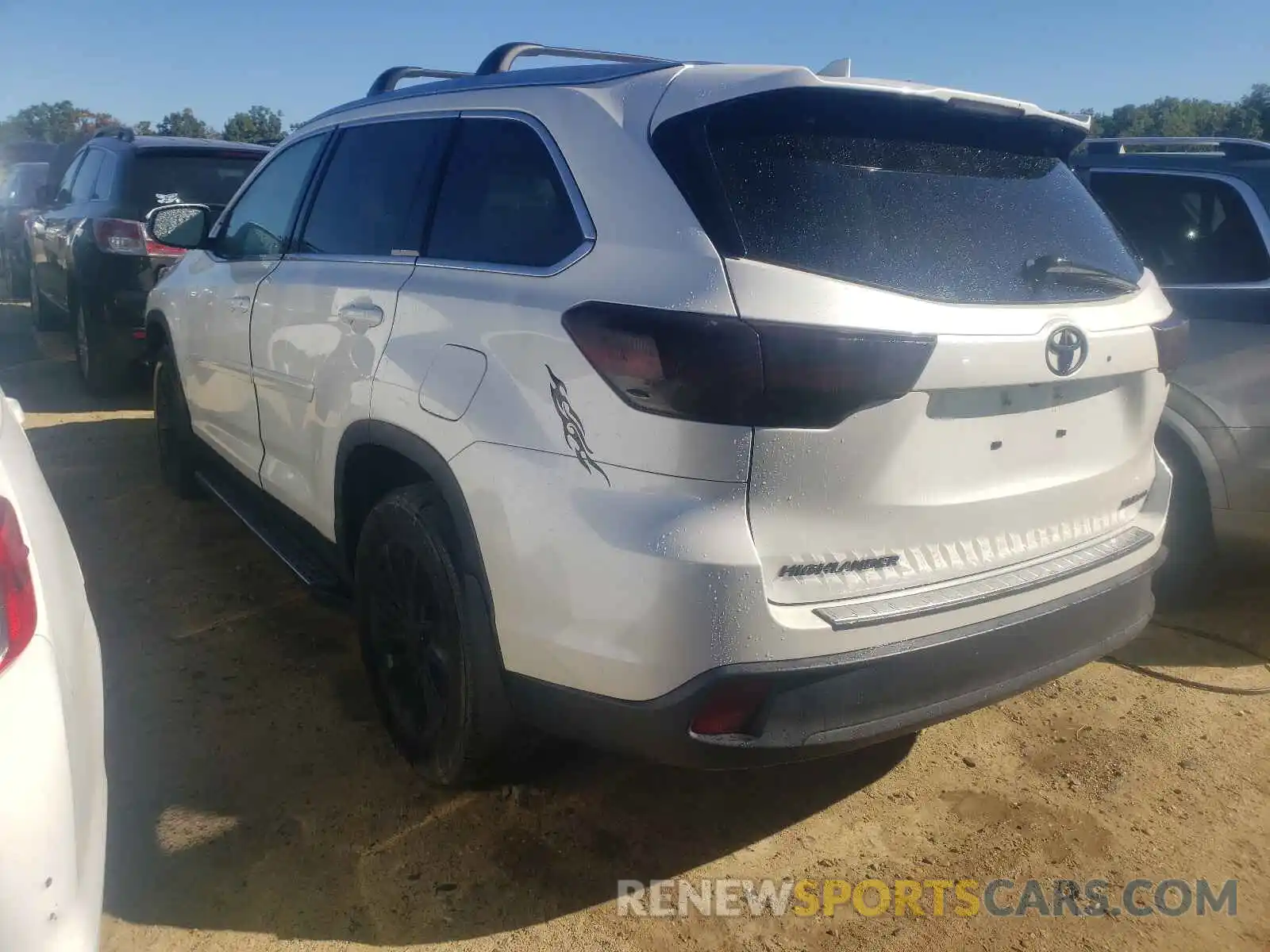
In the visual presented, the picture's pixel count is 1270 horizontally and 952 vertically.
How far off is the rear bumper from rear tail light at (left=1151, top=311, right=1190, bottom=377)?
0.69 metres

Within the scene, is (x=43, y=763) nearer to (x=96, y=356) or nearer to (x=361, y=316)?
(x=361, y=316)

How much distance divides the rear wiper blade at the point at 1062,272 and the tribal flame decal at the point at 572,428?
1086 millimetres

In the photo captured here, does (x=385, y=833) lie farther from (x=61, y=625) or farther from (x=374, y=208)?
(x=374, y=208)

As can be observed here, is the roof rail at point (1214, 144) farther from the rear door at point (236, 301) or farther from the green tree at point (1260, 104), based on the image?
the green tree at point (1260, 104)

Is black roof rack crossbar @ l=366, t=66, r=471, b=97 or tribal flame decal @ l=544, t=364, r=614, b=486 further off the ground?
black roof rack crossbar @ l=366, t=66, r=471, b=97

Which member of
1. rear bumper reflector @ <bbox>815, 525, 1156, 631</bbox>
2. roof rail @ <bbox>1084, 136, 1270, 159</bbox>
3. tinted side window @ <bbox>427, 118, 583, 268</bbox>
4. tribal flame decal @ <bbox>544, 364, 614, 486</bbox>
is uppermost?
roof rail @ <bbox>1084, 136, 1270, 159</bbox>

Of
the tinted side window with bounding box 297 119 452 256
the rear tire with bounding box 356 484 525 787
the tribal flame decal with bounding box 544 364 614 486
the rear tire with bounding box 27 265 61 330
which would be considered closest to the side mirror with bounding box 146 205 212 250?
the tinted side window with bounding box 297 119 452 256

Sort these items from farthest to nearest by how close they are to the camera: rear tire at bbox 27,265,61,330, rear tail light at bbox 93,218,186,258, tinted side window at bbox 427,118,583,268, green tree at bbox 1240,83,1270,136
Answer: green tree at bbox 1240,83,1270,136, rear tire at bbox 27,265,61,330, rear tail light at bbox 93,218,186,258, tinted side window at bbox 427,118,583,268

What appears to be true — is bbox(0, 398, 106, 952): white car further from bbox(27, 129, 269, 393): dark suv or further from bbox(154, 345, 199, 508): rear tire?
bbox(27, 129, 269, 393): dark suv

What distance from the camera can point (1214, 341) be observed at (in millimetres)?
3662

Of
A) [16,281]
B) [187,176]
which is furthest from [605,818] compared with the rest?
[16,281]

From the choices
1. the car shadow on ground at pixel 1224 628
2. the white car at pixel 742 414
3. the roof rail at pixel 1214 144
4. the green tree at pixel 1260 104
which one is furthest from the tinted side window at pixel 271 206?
the green tree at pixel 1260 104

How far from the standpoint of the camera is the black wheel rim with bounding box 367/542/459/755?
2.56 meters

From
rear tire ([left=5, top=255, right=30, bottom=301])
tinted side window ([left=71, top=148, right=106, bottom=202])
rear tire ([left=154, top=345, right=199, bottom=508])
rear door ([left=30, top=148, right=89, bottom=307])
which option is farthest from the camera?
rear tire ([left=5, top=255, right=30, bottom=301])
